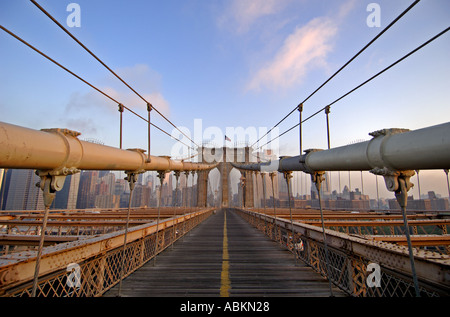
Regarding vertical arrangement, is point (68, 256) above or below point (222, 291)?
above

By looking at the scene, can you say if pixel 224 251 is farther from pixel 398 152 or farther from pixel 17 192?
pixel 17 192

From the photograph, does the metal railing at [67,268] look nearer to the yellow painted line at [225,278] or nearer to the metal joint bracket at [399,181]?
the yellow painted line at [225,278]

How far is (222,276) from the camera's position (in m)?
5.13

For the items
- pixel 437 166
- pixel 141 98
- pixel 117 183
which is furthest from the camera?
pixel 117 183

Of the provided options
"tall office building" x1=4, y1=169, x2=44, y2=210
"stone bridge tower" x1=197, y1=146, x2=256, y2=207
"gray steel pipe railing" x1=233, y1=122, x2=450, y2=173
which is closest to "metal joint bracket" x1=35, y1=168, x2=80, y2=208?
"gray steel pipe railing" x1=233, y1=122, x2=450, y2=173

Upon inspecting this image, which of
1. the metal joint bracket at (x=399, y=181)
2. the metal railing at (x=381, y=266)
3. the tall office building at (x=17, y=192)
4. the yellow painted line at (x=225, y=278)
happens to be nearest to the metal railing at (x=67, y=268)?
the yellow painted line at (x=225, y=278)

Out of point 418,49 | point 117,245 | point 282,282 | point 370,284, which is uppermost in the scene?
point 418,49

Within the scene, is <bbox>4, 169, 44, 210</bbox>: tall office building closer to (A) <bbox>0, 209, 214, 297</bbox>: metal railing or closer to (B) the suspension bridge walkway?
(B) the suspension bridge walkway

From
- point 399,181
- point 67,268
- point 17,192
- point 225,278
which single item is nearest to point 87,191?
point 17,192

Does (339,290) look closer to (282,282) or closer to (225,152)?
(282,282)

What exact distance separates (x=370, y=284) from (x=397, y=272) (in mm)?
825

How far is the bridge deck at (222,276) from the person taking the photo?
427 centimetres

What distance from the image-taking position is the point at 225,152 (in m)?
48.5

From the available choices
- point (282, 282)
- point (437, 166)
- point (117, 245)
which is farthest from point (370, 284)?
point (117, 245)
